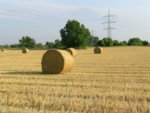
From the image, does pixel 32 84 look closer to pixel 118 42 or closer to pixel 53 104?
pixel 53 104

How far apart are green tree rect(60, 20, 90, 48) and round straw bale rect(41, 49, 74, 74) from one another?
53.7 metres

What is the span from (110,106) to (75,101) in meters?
0.90

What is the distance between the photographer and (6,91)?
748 centimetres

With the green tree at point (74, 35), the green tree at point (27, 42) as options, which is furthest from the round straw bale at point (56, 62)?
the green tree at point (27, 42)

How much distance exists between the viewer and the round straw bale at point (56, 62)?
39.0ft

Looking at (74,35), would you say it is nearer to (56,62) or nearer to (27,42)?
(27,42)

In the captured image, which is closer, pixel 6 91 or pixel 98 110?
pixel 98 110

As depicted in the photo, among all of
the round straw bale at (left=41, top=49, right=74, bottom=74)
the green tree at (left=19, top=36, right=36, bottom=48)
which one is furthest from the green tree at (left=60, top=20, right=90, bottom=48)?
the round straw bale at (left=41, top=49, right=74, bottom=74)

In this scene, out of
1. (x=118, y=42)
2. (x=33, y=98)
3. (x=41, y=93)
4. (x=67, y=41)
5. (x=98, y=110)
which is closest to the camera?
(x=98, y=110)

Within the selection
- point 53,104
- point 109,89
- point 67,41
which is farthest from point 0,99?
point 67,41

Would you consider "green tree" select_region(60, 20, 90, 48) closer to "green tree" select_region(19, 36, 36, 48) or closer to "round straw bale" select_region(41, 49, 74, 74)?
"green tree" select_region(19, 36, 36, 48)

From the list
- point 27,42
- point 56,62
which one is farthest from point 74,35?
point 56,62

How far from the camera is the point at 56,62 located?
476 inches

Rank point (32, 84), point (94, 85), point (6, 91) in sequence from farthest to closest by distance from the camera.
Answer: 1. point (32, 84)
2. point (94, 85)
3. point (6, 91)
